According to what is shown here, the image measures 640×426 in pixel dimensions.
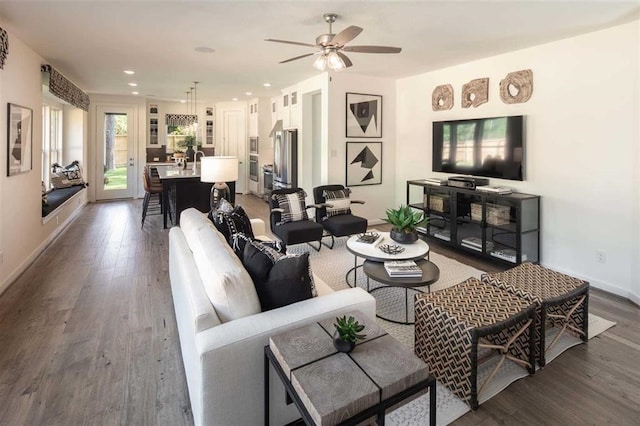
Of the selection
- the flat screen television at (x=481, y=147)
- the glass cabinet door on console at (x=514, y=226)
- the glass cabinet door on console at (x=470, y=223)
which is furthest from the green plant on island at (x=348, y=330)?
the flat screen television at (x=481, y=147)

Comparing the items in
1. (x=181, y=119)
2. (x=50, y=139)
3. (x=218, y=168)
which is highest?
(x=181, y=119)

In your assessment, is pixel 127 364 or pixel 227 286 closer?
pixel 227 286

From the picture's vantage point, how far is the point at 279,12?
3107mm

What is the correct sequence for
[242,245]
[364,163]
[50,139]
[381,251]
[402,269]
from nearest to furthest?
[242,245] → [402,269] → [381,251] → [364,163] → [50,139]

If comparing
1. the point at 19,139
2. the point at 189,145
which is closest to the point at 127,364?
the point at 19,139

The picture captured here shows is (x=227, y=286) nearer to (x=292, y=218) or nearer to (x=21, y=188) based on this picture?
(x=292, y=218)

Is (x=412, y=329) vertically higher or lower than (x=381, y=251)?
lower

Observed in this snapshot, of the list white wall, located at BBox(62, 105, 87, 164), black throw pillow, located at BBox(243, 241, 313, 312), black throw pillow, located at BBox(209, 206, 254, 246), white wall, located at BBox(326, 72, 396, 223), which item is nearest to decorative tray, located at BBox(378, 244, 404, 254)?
black throw pillow, located at BBox(209, 206, 254, 246)

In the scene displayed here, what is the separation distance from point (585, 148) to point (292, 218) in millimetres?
3322

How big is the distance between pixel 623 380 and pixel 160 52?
211 inches

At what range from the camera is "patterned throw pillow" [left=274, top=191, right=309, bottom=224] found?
15.4ft

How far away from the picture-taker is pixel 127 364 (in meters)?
2.36

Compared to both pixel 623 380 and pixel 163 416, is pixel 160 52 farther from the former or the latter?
Answer: pixel 623 380

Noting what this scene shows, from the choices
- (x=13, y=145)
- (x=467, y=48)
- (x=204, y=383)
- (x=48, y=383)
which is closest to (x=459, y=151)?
(x=467, y=48)
